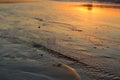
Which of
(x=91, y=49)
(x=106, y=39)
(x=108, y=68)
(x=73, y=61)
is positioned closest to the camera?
(x=108, y=68)

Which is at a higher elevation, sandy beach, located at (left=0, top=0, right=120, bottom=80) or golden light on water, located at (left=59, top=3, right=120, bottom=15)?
sandy beach, located at (left=0, top=0, right=120, bottom=80)

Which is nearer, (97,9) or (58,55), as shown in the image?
(58,55)

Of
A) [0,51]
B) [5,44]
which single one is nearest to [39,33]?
[5,44]

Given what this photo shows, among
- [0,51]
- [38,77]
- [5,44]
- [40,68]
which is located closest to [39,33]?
[5,44]

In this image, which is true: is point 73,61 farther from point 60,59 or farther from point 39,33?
point 39,33

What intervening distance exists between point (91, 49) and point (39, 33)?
4.73 meters

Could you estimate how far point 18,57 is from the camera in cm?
1112

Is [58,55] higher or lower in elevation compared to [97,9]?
higher

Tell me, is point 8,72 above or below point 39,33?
above

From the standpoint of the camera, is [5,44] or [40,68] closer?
[40,68]

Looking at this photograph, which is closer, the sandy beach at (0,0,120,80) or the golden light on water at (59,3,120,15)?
the sandy beach at (0,0,120,80)

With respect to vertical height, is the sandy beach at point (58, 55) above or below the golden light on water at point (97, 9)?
above

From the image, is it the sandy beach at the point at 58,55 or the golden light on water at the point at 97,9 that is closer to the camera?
the sandy beach at the point at 58,55

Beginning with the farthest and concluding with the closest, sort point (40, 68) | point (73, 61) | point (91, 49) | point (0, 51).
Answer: point (91, 49), point (0, 51), point (73, 61), point (40, 68)
